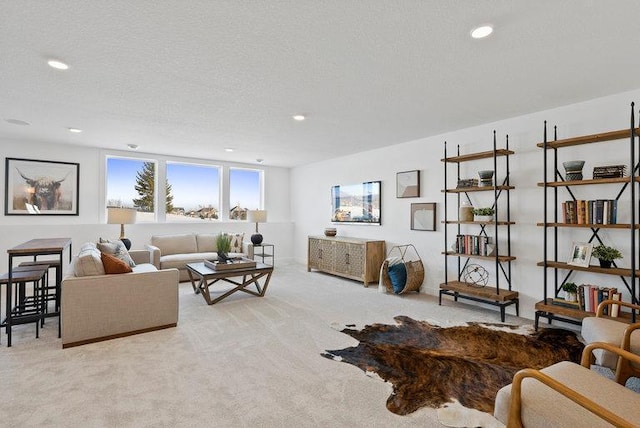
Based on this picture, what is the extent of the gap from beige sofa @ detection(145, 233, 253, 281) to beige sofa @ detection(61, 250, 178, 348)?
2196 millimetres

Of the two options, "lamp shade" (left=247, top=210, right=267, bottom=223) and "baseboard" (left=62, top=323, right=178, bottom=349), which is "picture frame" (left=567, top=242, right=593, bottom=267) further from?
"lamp shade" (left=247, top=210, right=267, bottom=223)

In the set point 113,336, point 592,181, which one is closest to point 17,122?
point 113,336

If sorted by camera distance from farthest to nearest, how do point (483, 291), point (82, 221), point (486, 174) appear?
point (82, 221), point (486, 174), point (483, 291)

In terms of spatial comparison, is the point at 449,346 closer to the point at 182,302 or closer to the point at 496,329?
the point at 496,329

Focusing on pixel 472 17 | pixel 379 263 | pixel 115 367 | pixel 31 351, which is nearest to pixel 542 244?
pixel 379 263

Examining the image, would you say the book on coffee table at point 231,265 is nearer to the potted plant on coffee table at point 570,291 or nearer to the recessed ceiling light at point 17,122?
the recessed ceiling light at point 17,122

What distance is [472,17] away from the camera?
1.96m

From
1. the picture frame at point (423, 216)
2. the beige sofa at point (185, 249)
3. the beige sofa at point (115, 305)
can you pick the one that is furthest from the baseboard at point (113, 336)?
the picture frame at point (423, 216)

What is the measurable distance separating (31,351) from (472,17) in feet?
14.2

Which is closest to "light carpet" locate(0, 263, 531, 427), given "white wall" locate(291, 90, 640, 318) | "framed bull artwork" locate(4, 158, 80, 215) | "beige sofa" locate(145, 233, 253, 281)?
"white wall" locate(291, 90, 640, 318)

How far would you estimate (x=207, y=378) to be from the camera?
2354 mm

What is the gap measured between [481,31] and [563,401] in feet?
7.11

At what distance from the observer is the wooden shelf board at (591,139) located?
295 centimetres

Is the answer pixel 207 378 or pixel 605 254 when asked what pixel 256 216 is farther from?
pixel 605 254
